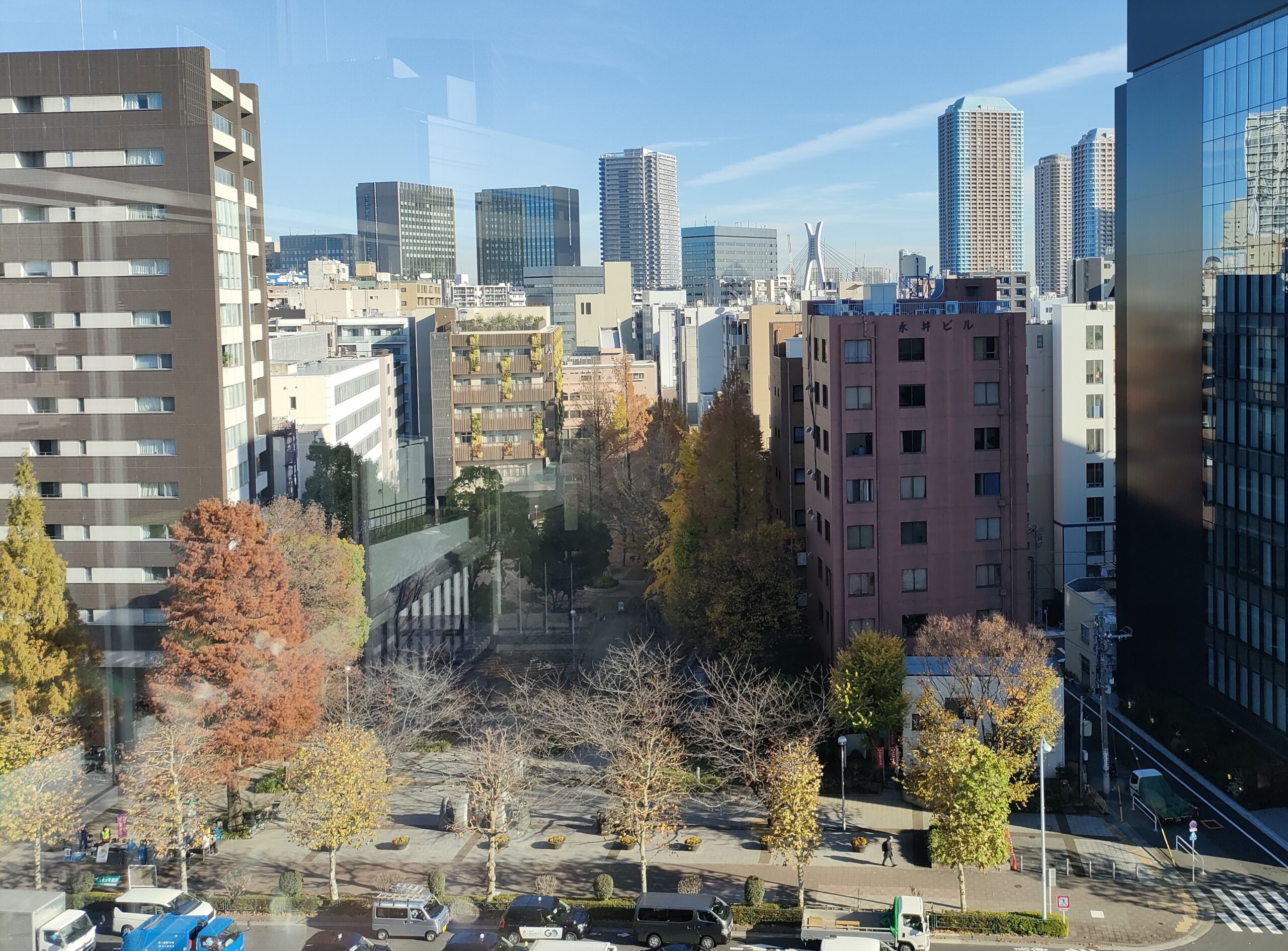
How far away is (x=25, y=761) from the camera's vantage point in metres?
8.29

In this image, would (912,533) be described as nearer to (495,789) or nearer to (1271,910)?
(1271,910)

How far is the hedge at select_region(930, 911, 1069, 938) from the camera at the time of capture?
24.5 feet

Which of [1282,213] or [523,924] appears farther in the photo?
[1282,213]

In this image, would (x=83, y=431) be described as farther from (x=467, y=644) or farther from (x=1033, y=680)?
(x=1033, y=680)

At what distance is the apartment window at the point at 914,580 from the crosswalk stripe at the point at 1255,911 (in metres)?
3.77

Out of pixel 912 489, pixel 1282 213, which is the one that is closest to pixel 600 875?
pixel 912 489

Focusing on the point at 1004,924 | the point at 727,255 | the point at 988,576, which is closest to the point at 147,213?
the point at 988,576

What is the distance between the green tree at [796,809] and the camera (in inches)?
316

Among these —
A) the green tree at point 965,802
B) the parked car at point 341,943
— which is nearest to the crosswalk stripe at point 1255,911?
the green tree at point 965,802

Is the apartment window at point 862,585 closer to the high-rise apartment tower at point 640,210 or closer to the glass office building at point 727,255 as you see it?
the high-rise apartment tower at point 640,210

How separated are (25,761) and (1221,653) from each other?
990 centimetres

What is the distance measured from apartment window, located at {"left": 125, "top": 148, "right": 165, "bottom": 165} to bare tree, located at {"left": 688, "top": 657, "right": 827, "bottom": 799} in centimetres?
635

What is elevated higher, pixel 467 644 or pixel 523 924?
pixel 467 644

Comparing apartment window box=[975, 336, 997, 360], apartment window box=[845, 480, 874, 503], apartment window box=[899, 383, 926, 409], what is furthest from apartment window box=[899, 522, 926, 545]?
apartment window box=[975, 336, 997, 360]
